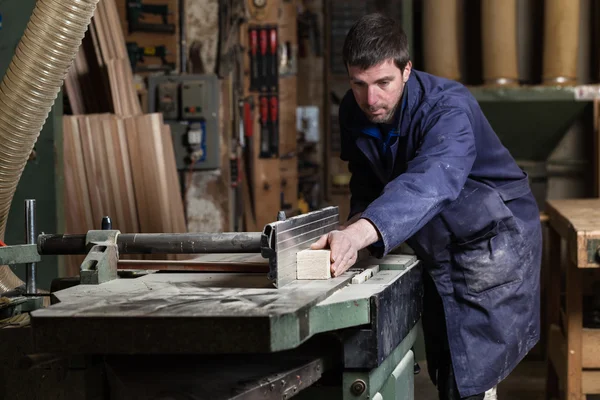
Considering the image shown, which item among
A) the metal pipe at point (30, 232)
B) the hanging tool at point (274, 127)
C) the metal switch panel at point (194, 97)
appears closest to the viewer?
the metal pipe at point (30, 232)

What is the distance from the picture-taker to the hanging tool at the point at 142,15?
4703mm

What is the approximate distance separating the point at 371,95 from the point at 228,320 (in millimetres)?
981

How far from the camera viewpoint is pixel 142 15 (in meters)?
4.78

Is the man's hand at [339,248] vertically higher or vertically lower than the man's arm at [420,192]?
lower

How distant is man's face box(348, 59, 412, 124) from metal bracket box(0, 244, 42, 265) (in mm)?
881

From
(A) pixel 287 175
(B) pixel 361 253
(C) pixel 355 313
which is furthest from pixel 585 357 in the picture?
(A) pixel 287 175

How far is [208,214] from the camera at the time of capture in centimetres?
496

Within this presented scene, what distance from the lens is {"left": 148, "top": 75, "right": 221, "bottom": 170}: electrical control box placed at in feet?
15.2

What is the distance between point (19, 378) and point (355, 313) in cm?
74

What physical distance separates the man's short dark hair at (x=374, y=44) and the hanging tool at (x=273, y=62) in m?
3.78

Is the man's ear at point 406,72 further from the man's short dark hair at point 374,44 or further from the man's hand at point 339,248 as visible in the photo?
the man's hand at point 339,248

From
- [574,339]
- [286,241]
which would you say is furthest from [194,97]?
[286,241]

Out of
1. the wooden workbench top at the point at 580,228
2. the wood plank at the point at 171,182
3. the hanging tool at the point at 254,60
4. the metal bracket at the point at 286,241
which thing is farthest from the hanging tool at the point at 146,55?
the metal bracket at the point at 286,241

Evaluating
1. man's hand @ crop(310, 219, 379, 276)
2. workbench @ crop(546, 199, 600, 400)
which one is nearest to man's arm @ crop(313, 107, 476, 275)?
man's hand @ crop(310, 219, 379, 276)
